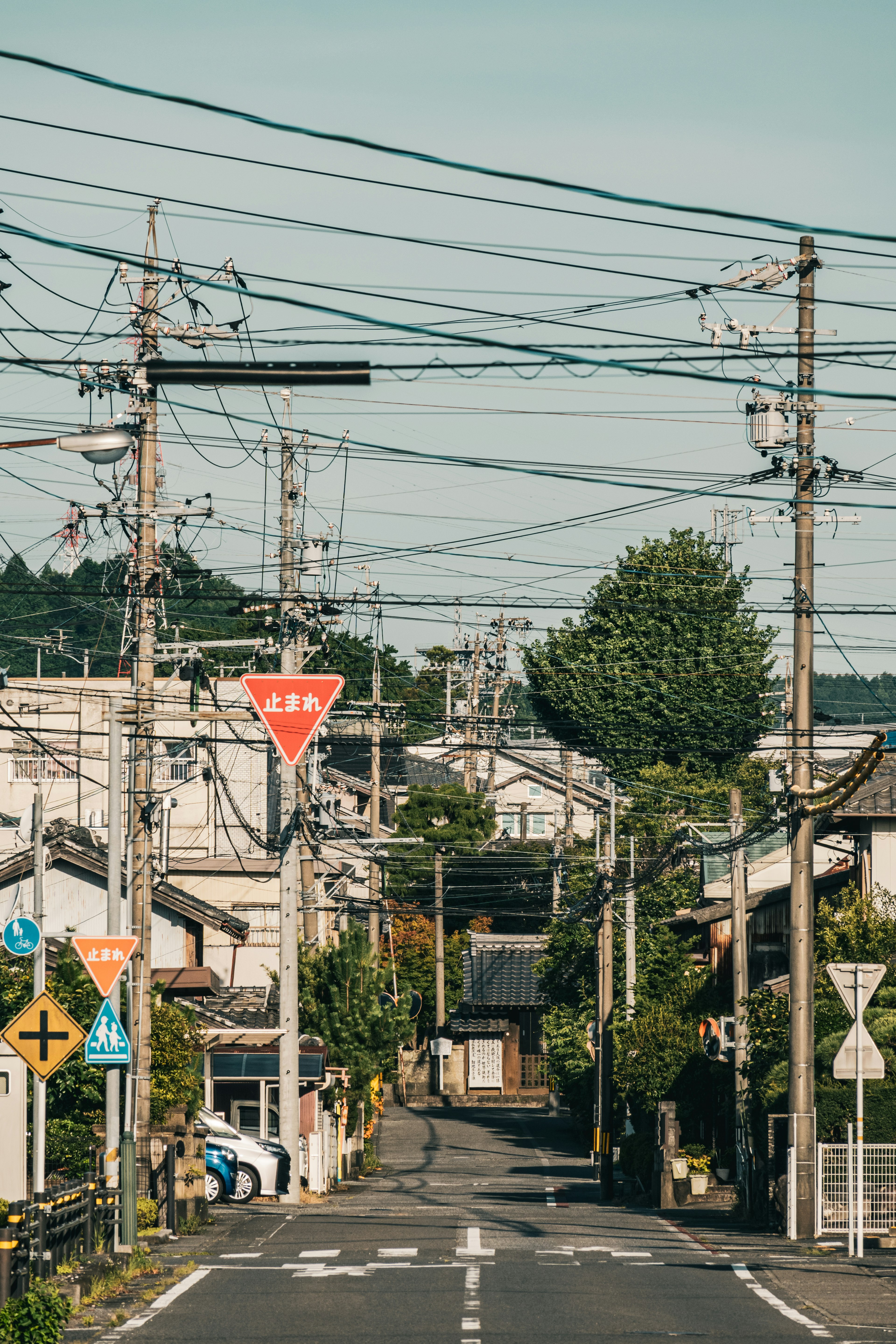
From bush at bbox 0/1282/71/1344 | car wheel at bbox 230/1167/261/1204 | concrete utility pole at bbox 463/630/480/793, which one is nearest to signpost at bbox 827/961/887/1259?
bush at bbox 0/1282/71/1344

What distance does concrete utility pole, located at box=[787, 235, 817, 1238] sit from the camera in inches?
898

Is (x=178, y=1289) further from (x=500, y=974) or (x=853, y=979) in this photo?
(x=500, y=974)

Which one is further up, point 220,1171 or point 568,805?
point 568,805

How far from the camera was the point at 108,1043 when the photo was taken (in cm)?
1923

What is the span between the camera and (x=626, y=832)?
59.2 meters

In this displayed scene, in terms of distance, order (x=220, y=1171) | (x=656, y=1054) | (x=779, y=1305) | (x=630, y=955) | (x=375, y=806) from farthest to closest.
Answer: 1. (x=375, y=806)
2. (x=630, y=955)
3. (x=656, y=1054)
4. (x=220, y=1171)
5. (x=779, y=1305)

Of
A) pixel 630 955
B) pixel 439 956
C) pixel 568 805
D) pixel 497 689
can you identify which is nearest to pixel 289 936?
pixel 630 955

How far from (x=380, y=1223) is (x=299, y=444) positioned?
51.2 ft

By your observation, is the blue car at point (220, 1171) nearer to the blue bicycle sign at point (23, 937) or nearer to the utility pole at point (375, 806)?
the blue bicycle sign at point (23, 937)

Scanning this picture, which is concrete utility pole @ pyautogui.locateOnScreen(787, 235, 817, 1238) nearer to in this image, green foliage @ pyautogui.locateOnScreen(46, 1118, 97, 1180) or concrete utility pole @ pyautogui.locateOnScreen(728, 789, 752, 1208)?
concrete utility pole @ pyautogui.locateOnScreen(728, 789, 752, 1208)

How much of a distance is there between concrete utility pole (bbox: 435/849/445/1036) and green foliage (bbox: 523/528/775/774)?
7352 mm

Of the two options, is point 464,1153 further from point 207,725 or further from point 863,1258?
point 863,1258

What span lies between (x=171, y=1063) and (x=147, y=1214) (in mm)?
7075

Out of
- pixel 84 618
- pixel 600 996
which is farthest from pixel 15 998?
pixel 84 618
